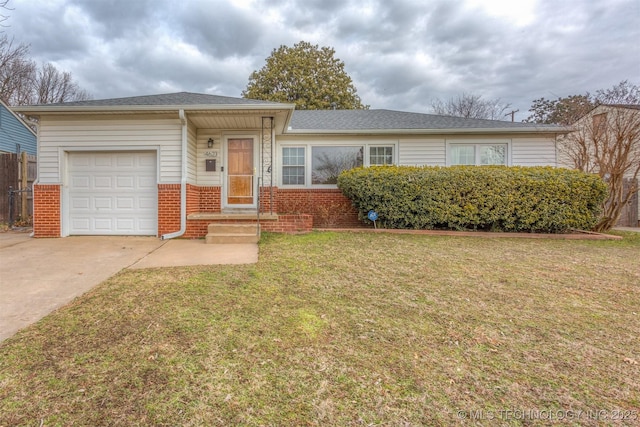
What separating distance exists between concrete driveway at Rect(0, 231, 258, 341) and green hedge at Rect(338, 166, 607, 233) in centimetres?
366

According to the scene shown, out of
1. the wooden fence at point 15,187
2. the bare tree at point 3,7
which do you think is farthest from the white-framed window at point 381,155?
the wooden fence at point 15,187

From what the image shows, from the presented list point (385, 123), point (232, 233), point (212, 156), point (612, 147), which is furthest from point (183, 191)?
point (612, 147)

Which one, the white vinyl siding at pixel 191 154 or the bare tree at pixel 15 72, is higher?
the bare tree at pixel 15 72

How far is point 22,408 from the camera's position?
144 centimetres

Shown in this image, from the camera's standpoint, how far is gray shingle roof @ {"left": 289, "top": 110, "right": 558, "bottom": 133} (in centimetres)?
882

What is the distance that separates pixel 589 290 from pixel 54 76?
35370mm

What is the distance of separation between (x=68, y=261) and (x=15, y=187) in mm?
6936

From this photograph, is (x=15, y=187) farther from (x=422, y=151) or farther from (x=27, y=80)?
(x=27, y=80)

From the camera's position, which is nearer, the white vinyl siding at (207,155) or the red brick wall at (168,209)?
the red brick wall at (168,209)

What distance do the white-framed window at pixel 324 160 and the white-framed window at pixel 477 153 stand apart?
1.87m

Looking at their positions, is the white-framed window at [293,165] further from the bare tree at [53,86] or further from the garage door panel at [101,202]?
the bare tree at [53,86]

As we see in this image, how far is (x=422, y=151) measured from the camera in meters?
9.04

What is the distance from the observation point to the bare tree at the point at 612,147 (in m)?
7.80

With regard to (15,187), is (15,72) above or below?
above
